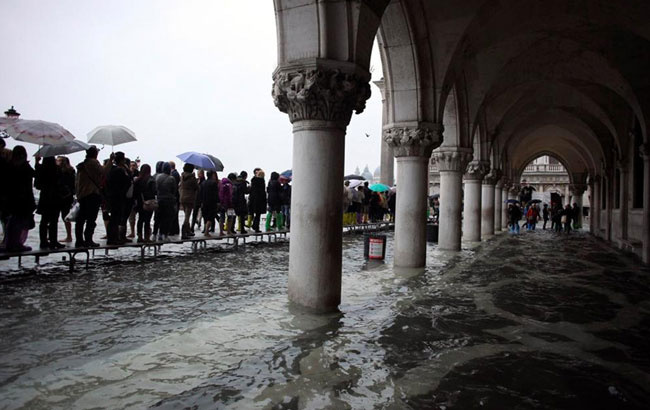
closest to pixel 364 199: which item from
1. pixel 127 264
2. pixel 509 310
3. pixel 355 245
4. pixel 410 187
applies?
pixel 355 245

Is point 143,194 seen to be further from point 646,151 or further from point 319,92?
point 646,151

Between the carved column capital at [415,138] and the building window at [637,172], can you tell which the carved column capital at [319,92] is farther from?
the building window at [637,172]

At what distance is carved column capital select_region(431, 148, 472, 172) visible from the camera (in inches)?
494

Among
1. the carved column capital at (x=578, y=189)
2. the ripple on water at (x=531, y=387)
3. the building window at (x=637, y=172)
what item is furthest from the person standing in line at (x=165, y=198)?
the carved column capital at (x=578, y=189)

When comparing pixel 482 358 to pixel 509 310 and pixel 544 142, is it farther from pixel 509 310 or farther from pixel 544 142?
pixel 544 142

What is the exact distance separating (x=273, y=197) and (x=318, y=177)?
28.4 feet

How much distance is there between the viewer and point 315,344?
4.27 meters

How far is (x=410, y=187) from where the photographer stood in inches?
364

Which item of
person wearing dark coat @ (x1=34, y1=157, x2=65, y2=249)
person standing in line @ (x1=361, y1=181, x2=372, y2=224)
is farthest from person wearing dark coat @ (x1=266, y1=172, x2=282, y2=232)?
person standing in line @ (x1=361, y1=181, x2=372, y2=224)

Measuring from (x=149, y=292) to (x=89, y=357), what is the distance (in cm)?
255

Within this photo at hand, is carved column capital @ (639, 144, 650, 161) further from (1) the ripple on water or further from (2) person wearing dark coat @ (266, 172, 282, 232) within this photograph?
(1) the ripple on water

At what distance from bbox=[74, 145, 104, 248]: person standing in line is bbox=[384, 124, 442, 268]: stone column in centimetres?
517

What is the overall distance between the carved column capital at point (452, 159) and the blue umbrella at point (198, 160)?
5.71 meters

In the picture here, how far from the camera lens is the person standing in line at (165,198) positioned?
33.2ft
